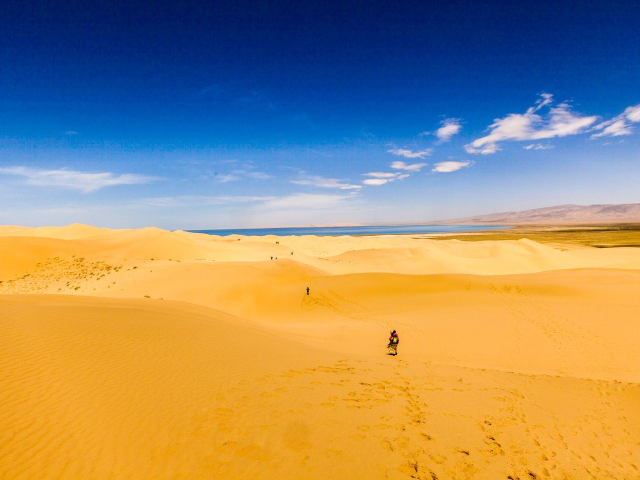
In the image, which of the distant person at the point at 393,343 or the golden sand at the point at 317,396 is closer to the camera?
the golden sand at the point at 317,396

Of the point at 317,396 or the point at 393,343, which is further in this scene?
the point at 393,343

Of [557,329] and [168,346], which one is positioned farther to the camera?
[557,329]

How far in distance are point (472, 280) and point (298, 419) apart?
20.4 meters

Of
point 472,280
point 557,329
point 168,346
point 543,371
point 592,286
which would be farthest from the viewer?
point 472,280

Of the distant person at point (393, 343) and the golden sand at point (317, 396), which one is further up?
the golden sand at point (317, 396)

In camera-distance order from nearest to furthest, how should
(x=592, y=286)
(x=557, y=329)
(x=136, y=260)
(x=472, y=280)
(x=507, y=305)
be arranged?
(x=557, y=329), (x=507, y=305), (x=592, y=286), (x=472, y=280), (x=136, y=260)

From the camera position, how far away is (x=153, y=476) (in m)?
3.90

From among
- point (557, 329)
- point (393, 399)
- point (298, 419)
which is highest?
point (298, 419)

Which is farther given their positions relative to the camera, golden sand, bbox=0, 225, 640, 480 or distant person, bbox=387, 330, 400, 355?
distant person, bbox=387, 330, 400, 355

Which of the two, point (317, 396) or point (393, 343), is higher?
point (317, 396)

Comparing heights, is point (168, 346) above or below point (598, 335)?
above

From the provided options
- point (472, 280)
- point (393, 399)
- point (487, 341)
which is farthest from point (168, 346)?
point (472, 280)

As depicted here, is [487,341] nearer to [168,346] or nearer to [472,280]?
[472,280]

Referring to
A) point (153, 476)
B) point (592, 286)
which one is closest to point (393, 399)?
point (153, 476)
